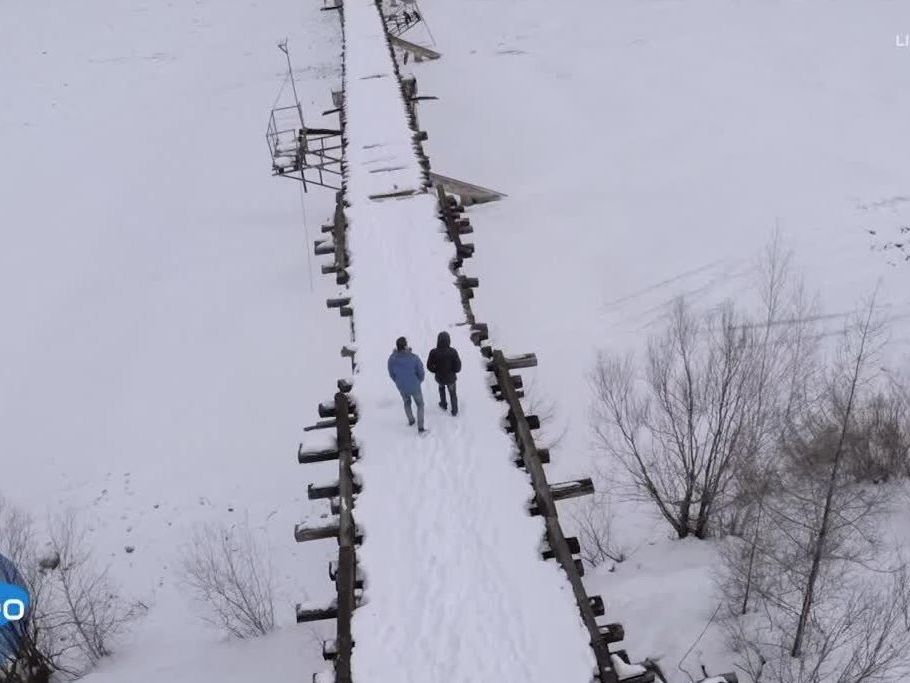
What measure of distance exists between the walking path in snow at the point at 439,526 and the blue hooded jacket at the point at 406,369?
0.82 m

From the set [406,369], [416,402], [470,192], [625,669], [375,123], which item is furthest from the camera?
[470,192]

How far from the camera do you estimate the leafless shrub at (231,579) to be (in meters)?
13.4

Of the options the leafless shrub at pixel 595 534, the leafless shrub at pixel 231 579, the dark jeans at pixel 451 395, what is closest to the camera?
the dark jeans at pixel 451 395

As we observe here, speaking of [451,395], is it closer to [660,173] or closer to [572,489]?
[572,489]

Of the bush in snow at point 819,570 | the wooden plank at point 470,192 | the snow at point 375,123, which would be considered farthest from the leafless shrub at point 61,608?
the wooden plank at point 470,192

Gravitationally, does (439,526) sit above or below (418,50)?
below

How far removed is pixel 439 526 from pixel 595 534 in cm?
611

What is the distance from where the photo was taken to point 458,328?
1145cm

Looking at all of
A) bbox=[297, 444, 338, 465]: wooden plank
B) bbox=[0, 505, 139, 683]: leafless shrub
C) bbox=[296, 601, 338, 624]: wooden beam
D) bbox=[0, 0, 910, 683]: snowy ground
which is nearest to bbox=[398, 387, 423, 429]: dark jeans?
bbox=[0, 0, 910, 683]: snowy ground

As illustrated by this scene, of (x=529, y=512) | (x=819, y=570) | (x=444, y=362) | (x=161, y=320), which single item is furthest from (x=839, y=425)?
(x=161, y=320)

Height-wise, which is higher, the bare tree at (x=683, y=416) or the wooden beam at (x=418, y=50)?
the wooden beam at (x=418, y=50)

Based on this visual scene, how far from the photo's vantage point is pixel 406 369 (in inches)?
365

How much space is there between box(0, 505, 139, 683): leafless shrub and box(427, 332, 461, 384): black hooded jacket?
832 centimetres

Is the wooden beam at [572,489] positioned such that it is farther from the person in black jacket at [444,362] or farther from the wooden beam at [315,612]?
the wooden beam at [315,612]
